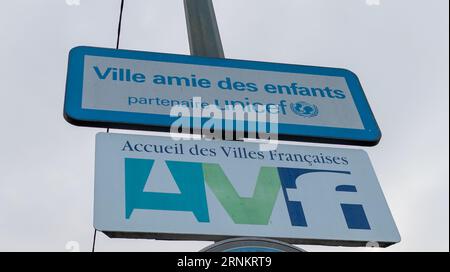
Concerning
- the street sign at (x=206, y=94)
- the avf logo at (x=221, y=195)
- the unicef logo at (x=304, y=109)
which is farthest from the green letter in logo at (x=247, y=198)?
the unicef logo at (x=304, y=109)

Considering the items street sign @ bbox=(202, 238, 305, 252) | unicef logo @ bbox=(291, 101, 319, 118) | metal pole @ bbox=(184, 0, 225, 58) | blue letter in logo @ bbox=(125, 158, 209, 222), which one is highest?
metal pole @ bbox=(184, 0, 225, 58)

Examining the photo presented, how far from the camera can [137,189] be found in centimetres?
363

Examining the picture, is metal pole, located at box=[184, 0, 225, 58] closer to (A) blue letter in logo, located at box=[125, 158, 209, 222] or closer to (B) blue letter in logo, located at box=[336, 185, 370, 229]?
(A) blue letter in logo, located at box=[125, 158, 209, 222]

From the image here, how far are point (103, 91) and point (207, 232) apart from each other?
4.18ft

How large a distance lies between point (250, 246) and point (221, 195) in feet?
2.06

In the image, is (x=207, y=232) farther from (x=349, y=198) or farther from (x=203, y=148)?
(x=349, y=198)

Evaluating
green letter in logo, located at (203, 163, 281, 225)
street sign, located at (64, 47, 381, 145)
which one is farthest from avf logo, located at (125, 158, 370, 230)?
street sign, located at (64, 47, 381, 145)

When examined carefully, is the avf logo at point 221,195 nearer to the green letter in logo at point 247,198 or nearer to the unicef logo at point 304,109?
the green letter in logo at point 247,198

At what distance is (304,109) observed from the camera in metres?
4.42

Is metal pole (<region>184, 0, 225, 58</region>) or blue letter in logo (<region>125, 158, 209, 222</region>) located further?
metal pole (<region>184, 0, 225, 58</region>)

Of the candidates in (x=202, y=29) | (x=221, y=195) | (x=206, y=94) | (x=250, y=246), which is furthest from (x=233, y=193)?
(x=202, y=29)

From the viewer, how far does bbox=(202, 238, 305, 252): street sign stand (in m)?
3.10
